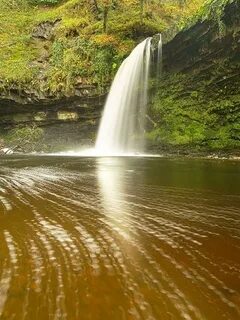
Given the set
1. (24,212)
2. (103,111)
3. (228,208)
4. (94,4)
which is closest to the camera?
(24,212)

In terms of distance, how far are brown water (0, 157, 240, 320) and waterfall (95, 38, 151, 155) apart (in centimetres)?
1814

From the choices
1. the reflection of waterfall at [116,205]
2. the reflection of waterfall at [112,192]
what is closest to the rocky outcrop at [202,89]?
the reflection of waterfall at [112,192]

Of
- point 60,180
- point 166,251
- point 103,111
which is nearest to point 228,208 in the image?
point 166,251

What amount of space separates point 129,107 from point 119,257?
21.8 meters

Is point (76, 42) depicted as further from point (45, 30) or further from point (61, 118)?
point (61, 118)

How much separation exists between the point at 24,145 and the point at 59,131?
2708 millimetres

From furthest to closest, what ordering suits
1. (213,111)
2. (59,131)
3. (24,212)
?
(59,131) < (213,111) < (24,212)

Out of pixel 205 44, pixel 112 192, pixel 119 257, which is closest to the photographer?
pixel 119 257

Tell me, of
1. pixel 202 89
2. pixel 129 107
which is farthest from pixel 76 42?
pixel 202 89

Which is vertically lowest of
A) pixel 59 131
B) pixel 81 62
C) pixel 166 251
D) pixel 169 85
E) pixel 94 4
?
pixel 166 251

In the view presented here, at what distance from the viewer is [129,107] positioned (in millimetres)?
24656

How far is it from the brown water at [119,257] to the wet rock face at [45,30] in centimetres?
2927

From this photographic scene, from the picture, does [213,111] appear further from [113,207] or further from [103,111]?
[113,207]

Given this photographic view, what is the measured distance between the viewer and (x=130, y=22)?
28.6m
